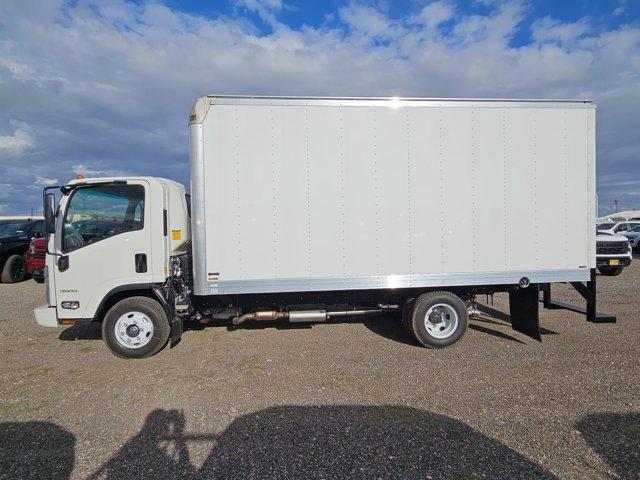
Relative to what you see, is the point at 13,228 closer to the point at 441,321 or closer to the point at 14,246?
the point at 14,246

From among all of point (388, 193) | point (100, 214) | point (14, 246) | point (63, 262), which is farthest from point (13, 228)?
point (388, 193)

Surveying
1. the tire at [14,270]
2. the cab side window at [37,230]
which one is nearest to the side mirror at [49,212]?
the tire at [14,270]

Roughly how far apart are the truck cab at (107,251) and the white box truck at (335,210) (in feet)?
0.06

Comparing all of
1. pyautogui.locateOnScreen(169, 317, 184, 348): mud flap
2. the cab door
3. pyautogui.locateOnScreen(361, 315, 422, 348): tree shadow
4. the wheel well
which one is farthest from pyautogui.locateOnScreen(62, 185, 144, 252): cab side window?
pyautogui.locateOnScreen(361, 315, 422, 348): tree shadow

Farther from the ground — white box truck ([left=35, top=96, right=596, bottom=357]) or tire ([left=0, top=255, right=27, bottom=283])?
white box truck ([left=35, top=96, right=596, bottom=357])

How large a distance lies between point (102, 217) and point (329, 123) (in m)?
3.13

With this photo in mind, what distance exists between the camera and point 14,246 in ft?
37.5

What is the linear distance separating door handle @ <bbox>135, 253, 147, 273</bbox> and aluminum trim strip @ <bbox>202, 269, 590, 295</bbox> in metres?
0.87

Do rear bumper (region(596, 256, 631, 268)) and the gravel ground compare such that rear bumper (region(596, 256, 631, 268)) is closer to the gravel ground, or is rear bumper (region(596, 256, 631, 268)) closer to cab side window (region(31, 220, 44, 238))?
the gravel ground

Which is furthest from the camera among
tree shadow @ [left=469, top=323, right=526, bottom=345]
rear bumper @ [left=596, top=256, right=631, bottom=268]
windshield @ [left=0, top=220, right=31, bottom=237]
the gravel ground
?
windshield @ [left=0, top=220, right=31, bottom=237]

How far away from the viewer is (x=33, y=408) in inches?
146

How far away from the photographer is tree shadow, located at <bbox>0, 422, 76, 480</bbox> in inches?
108

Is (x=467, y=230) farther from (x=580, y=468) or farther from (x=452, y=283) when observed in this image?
(x=580, y=468)

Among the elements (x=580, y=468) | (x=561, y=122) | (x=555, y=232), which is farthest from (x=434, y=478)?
(x=561, y=122)
